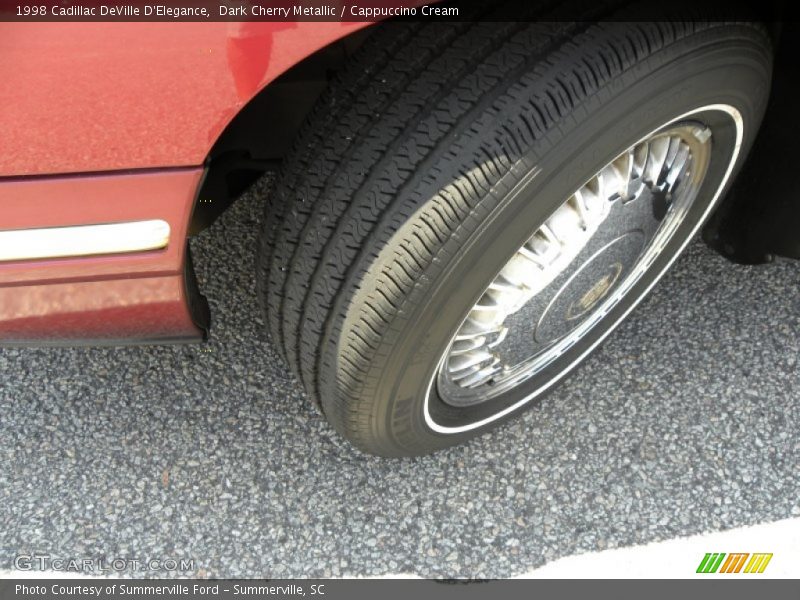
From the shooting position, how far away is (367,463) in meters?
1.72

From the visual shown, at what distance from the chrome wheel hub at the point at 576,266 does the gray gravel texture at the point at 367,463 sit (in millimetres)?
220

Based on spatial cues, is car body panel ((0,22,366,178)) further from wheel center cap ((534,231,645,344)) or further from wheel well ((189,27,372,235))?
wheel center cap ((534,231,645,344))

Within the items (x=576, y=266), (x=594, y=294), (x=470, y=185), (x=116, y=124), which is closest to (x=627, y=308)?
(x=594, y=294)

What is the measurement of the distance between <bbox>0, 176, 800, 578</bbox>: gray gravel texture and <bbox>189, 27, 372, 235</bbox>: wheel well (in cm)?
56

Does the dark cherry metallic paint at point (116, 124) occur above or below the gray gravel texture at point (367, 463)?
above

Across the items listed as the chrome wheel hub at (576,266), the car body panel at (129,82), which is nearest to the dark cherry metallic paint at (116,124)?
the car body panel at (129,82)

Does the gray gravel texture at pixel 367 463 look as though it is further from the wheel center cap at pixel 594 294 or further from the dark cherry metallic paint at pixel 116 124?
the dark cherry metallic paint at pixel 116 124

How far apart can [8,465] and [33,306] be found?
605mm

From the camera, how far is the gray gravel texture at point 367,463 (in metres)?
1.61

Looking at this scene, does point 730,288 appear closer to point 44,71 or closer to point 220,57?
point 220,57

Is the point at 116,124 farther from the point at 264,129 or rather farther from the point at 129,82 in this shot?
the point at 264,129

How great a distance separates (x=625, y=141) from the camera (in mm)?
1190

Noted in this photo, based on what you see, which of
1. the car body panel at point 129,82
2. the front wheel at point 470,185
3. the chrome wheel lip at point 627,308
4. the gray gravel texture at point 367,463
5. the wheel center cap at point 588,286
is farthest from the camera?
the gray gravel texture at point 367,463

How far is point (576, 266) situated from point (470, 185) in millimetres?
419
